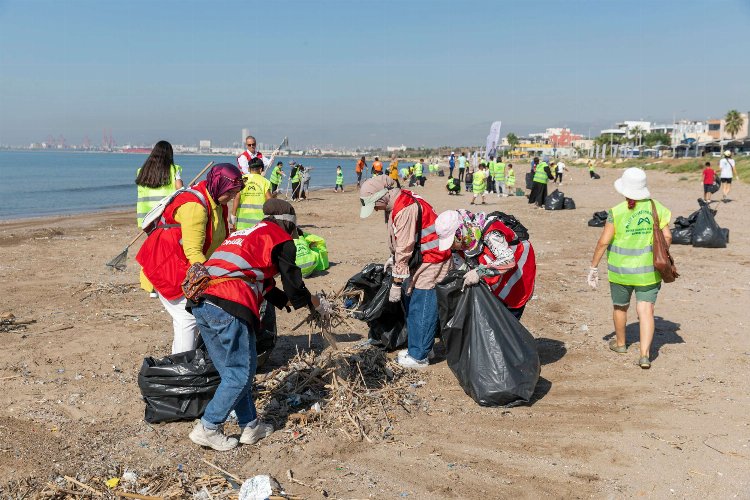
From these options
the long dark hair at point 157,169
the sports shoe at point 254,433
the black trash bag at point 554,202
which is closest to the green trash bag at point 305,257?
the long dark hair at point 157,169

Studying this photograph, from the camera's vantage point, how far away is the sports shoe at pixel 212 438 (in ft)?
12.5

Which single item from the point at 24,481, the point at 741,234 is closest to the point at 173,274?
the point at 24,481

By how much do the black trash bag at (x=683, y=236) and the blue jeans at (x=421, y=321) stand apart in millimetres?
7807

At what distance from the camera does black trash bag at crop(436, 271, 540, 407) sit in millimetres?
4492

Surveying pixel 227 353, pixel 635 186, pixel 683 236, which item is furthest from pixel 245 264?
pixel 683 236

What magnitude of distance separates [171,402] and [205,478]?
0.83 metres

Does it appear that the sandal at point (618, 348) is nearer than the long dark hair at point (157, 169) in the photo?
No

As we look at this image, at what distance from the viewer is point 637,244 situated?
16.9ft

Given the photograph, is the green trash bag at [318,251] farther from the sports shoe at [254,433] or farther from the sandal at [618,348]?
the sports shoe at [254,433]

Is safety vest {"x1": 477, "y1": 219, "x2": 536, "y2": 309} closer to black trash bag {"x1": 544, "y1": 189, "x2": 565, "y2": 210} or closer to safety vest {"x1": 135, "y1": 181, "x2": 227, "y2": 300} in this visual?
safety vest {"x1": 135, "y1": 181, "x2": 227, "y2": 300}

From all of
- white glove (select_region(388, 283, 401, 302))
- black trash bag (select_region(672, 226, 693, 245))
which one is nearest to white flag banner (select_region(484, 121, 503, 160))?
black trash bag (select_region(672, 226, 693, 245))

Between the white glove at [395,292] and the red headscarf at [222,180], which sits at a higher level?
the red headscarf at [222,180]

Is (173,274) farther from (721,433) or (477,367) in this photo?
(721,433)

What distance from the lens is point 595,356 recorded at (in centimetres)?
569
